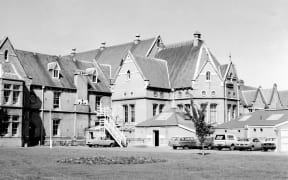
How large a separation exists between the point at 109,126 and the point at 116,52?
22.3m

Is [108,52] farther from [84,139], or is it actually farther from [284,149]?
[284,149]

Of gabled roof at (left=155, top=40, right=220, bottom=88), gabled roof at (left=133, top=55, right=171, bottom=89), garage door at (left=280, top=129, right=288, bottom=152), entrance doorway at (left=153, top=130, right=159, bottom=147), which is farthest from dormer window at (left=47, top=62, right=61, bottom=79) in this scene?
garage door at (left=280, top=129, right=288, bottom=152)

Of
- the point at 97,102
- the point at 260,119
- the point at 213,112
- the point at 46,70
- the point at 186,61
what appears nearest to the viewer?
the point at 260,119

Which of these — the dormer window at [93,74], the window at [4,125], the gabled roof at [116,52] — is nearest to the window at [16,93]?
the window at [4,125]

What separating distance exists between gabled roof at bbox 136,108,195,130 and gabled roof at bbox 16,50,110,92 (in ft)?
33.2

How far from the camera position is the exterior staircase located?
59.9m

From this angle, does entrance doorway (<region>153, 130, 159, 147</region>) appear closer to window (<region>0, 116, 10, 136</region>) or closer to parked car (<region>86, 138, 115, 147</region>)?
parked car (<region>86, 138, 115, 147</region>)

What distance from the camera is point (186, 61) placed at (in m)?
70.2

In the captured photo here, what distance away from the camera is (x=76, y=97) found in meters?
64.8

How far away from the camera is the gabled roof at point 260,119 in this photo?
5600 cm

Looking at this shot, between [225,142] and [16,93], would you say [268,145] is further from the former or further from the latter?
[16,93]

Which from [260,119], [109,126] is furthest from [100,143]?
[260,119]

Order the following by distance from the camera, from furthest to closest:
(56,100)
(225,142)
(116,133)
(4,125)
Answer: (56,100), (116,133), (4,125), (225,142)

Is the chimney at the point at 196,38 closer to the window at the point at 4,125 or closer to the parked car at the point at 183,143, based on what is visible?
the parked car at the point at 183,143
